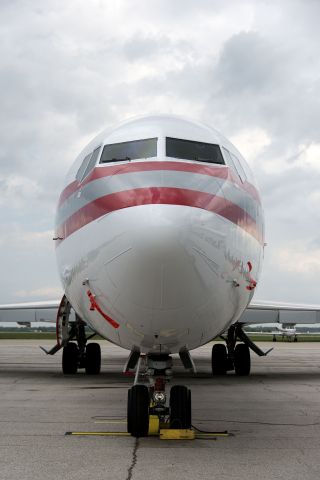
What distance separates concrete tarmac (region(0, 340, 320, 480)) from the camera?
5.08 meters

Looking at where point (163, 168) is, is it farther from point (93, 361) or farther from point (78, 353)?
point (93, 361)

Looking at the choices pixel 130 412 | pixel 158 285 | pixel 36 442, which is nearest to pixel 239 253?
pixel 158 285

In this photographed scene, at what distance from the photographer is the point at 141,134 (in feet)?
21.3

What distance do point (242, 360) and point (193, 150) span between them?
33.0 ft

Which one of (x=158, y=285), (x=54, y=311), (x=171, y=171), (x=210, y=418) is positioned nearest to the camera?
(x=158, y=285)

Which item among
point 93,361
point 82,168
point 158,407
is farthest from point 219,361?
point 82,168

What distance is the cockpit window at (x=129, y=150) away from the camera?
6.16 m

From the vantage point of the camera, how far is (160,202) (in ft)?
17.1

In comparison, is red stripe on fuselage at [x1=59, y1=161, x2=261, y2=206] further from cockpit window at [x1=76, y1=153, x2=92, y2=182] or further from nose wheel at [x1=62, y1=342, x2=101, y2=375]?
nose wheel at [x1=62, y1=342, x2=101, y2=375]

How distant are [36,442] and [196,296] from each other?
7.92 feet

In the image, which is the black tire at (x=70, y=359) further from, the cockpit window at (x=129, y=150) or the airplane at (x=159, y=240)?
the cockpit window at (x=129, y=150)

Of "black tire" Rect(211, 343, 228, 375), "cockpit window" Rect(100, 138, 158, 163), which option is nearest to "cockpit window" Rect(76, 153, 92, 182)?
"cockpit window" Rect(100, 138, 158, 163)

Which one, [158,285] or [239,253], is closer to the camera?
[158,285]

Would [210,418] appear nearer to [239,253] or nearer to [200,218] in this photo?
[239,253]
